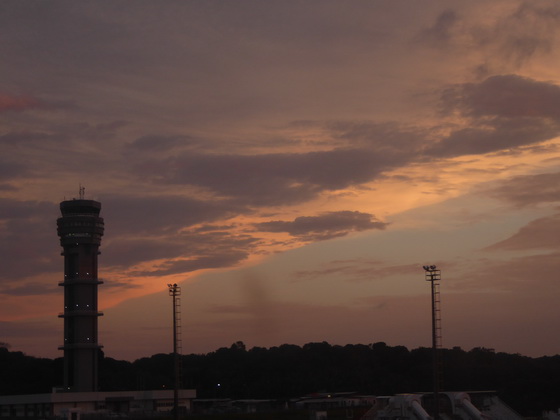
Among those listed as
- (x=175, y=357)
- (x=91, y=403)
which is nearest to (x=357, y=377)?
(x=91, y=403)

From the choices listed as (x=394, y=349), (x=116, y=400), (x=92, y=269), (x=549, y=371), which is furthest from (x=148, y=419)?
(x=394, y=349)

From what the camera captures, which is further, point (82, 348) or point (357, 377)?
point (357, 377)

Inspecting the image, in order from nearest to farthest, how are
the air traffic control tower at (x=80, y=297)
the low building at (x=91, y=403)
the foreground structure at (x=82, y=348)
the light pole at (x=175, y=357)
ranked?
the light pole at (x=175, y=357) < the low building at (x=91, y=403) < the foreground structure at (x=82, y=348) < the air traffic control tower at (x=80, y=297)

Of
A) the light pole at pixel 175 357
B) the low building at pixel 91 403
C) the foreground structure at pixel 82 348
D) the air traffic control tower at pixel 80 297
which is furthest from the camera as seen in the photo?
the air traffic control tower at pixel 80 297

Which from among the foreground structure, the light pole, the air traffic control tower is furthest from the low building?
the light pole

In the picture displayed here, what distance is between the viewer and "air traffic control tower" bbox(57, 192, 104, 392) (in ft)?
528

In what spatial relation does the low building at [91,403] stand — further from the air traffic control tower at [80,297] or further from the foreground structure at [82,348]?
the air traffic control tower at [80,297]

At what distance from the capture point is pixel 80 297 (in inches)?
6398

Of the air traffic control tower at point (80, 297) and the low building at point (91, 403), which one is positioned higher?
the air traffic control tower at point (80, 297)

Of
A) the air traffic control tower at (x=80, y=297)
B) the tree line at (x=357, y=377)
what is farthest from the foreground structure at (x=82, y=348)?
the tree line at (x=357, y=377)

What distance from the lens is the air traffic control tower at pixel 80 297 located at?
161 m

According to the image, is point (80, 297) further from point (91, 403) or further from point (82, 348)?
point (91, 403)

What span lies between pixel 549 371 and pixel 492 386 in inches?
530

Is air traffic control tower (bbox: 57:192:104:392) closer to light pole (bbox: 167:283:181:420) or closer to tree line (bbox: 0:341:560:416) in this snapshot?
tree line (bbox: 0:341:560:416)
